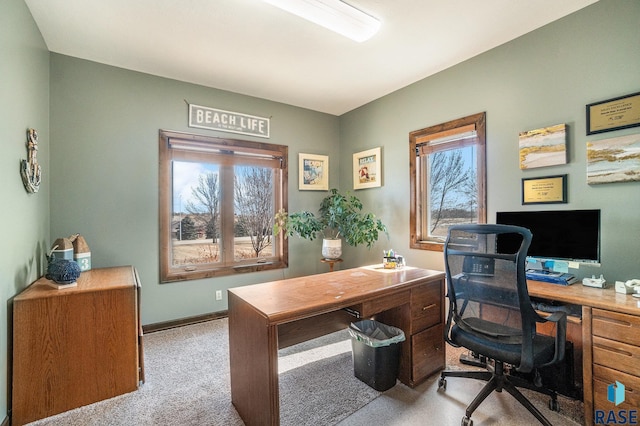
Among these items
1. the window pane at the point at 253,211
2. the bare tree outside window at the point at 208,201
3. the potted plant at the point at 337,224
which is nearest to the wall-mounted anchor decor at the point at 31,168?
the bare tree outside window at the point at 208,201

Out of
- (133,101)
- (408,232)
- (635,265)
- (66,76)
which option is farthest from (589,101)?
(66,76)

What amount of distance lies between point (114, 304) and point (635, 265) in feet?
12.2

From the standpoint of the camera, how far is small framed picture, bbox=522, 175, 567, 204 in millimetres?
2300

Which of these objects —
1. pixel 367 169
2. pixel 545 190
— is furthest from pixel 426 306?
pixel 367 169

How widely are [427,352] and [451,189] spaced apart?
1833mm

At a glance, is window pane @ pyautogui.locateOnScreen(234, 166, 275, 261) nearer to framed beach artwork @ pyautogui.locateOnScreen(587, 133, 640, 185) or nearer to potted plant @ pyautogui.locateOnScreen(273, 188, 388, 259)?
potted plant @ pyautogui.locateOnScreen(273, 188, 388, 259)

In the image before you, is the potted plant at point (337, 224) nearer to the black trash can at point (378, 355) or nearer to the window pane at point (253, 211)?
the window pane at point (253, 211)

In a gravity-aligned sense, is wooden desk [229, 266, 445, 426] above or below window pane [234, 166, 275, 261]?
below

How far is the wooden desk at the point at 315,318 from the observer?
1.46 m

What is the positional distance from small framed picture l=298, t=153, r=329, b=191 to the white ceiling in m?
1.12

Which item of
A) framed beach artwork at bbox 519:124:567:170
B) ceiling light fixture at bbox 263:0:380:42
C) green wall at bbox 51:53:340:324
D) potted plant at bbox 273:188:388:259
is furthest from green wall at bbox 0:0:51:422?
framed beach artwork at bbox 519:124:567:170

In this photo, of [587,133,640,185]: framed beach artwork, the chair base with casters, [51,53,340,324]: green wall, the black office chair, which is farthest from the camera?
[51,53,340,324]: green wall

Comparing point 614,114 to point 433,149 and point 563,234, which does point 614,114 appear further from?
point 433,149

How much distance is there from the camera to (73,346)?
196 cm
